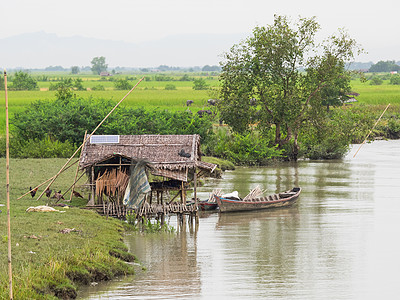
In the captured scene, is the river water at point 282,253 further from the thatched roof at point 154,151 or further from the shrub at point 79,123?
the shrub at point 79,123

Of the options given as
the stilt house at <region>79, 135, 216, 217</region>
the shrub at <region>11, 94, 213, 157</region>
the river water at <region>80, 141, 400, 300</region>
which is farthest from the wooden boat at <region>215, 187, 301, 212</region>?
the shrub at <region>11, 94, 213, 157</region>

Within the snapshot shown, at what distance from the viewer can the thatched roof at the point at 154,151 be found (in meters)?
16.9

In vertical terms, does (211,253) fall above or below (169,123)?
below

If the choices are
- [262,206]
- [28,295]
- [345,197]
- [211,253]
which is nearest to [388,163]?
[345,197]

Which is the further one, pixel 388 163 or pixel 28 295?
pixel 388 163

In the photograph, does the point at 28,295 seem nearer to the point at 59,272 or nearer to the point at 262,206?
the point at 59,272

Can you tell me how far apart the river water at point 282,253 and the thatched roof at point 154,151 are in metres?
1.69

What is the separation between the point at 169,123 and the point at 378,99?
32.6m

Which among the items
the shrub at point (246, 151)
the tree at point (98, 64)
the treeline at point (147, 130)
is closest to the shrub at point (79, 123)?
the treeline at point (147, 130)

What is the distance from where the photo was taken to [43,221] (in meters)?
14.7

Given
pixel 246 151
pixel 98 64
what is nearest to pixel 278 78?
A: pixel 246 151

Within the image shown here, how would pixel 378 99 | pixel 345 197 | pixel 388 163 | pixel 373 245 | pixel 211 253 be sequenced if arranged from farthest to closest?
1. pixel 378 99
2. pixel 388 163
3. pixel 345 197
4. pixel 373 245
5. pixel 211 253

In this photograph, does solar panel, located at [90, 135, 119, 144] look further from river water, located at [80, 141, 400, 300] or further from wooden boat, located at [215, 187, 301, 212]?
wooden boat, located at [215, 187, 301, 212]

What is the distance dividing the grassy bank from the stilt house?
2.57ft
